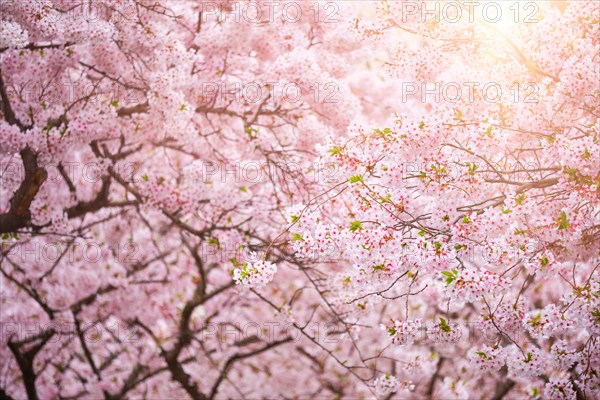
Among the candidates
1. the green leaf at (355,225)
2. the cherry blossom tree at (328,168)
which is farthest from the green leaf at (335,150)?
the green leaf at (355,225)

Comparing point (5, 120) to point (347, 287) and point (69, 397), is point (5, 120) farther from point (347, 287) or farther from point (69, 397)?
point (69, 397)

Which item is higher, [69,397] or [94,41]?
[94,41]

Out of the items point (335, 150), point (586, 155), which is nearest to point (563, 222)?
point (586, 155)

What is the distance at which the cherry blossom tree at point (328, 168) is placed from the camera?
456cm

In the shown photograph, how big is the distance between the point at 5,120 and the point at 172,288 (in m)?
6.15

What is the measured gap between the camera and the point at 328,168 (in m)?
4.88

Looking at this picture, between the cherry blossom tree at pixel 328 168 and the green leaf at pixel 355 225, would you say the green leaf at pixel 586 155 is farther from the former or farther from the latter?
the green leaf at pixel 355 225

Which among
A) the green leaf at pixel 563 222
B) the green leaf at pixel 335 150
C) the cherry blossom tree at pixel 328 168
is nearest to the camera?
the green leaf at pixel 563 222

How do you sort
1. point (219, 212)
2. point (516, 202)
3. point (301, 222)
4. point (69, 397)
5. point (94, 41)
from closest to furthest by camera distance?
point (516, 202) → point (301, 222) → point (94, 41) → point (219, 212) → point (69, 397)

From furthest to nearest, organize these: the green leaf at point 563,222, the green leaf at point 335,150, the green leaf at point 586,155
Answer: the green leaf at point 335,150, the green leaf at point 563,222, the green leaf at point 586,155

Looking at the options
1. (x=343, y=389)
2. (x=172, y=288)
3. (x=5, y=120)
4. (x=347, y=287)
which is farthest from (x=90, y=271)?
(x=343, y=389)

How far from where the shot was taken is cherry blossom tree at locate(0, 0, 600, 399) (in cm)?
456

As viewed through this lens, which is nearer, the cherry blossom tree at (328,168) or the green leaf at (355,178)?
the green leaf at (355,178)

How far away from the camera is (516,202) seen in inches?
176
